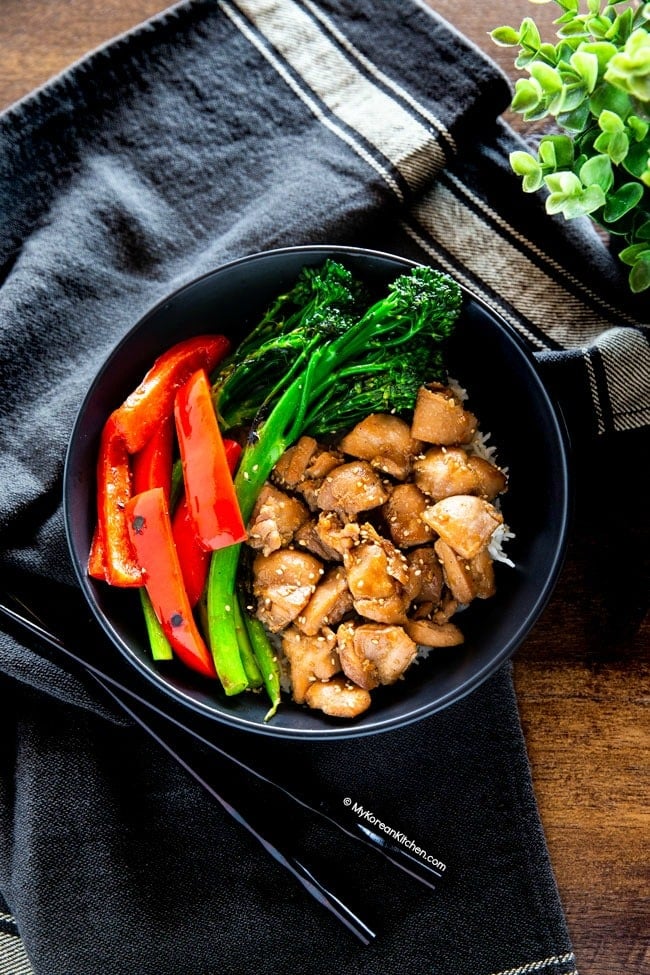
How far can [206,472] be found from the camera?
8.27 ft

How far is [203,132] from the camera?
3098mm

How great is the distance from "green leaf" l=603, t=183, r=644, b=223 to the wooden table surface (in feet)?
3.20

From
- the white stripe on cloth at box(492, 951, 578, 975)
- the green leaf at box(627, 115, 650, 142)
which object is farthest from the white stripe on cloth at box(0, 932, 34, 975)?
the green leaf at box(627, 115, 650, 142)

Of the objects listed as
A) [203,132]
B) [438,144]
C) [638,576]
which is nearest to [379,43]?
A: [438,144]

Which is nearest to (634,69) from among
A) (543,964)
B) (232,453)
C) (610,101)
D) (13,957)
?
(610,101)

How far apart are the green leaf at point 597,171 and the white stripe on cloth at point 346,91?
3.33 feet

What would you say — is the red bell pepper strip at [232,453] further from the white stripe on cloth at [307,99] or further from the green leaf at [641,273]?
the green leaf at [641,273]

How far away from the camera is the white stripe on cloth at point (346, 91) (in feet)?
9.71

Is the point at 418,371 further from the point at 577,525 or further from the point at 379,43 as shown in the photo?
the point at 379,43

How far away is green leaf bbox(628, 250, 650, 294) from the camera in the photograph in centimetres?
232

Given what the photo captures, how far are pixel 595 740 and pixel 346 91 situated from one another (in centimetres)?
230

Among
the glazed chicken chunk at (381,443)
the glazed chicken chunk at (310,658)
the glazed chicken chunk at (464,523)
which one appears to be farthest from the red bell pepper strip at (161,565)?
the glazed chicken chunk at (464,523)

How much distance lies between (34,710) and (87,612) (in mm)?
345

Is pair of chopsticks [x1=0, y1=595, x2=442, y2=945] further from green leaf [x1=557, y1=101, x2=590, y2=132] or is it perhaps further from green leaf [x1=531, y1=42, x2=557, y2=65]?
green leaf [x1=531, y1=42, x2=557, y2=65]
